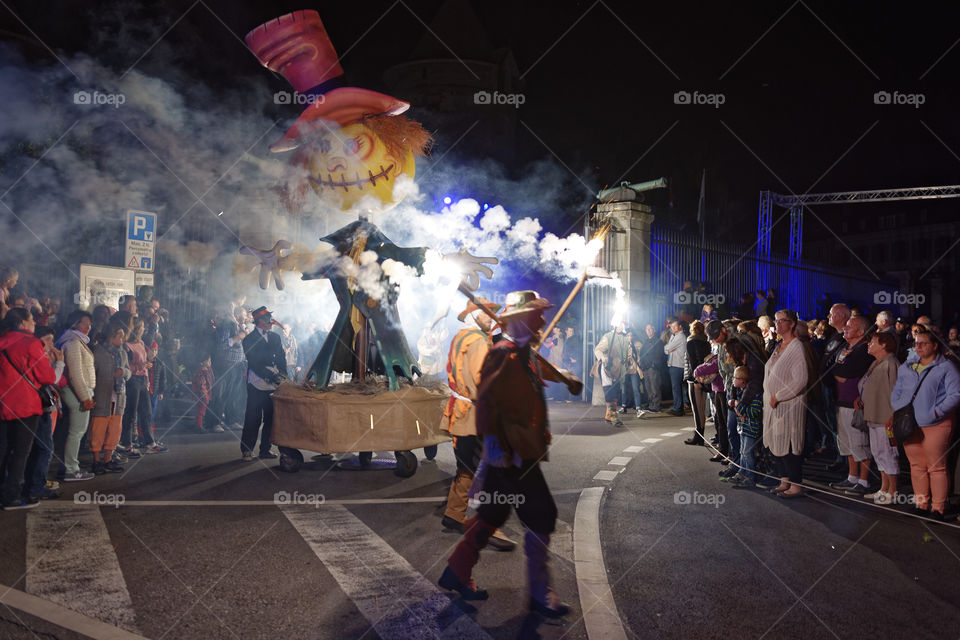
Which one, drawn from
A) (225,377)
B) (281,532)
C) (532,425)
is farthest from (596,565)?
(225,377)

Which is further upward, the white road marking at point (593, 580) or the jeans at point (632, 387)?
the jeans at point (632, 387)

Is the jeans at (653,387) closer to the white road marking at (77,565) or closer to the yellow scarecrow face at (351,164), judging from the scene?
the yellow scarecrow face at (351,164)

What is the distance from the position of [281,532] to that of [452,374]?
1906 millimetres

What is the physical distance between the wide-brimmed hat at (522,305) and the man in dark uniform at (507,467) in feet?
0.79

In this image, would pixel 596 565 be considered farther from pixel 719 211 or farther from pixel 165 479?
pixel 719 211

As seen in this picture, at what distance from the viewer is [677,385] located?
1403 cm

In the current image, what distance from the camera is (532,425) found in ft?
14.8

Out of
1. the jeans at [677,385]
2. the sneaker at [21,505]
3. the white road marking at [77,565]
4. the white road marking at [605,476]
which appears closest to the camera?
the white road marking at [77,565]

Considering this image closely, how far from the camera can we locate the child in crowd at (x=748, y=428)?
798 cm

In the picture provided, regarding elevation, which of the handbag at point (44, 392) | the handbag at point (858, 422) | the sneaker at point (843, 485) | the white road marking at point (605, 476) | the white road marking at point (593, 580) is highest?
the handbag at point (44, 392)

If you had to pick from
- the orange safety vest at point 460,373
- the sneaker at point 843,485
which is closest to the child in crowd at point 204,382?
the orange safety vest at point 460,373

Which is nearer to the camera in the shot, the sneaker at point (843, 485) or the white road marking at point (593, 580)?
the white road marking at point (593, 580)

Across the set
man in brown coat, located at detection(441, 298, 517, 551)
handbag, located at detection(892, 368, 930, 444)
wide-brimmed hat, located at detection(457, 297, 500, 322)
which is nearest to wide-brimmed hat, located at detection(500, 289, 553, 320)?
man in brown coat, located at detection(441, 298, 517, 551)

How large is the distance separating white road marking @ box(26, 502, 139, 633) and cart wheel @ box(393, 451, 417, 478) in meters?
3.01
